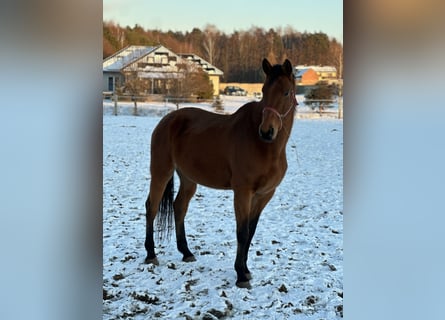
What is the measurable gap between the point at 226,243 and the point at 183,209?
0.21m

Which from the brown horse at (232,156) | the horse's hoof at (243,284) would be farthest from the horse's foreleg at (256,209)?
the horse's hoof at (243,284)

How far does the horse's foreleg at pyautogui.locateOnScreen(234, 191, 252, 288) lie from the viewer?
62.8 inches

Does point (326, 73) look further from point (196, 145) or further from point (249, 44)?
point (196, 145)

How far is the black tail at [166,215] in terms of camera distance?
66.4 inches

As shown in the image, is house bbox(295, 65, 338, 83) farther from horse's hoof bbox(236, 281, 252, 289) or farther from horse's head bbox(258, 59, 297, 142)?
horse's hoof bbox(236, 281, 252, 289)

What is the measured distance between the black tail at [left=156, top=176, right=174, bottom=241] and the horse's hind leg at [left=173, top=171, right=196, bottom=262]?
27 mm

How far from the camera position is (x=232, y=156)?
5.38 feet

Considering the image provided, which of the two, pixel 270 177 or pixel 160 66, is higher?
pixel 160 66

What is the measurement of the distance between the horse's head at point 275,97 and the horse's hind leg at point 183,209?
1.32 feet

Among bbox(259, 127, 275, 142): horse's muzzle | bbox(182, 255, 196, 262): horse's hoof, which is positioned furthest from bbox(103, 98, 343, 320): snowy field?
bbox(259, 127, 275, 142): horse's muzzle

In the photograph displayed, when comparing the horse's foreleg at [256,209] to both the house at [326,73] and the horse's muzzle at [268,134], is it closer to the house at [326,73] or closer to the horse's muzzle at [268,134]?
the horse's muzzle at [268,134]

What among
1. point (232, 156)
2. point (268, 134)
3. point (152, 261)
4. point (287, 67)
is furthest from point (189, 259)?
point (287, 67)
